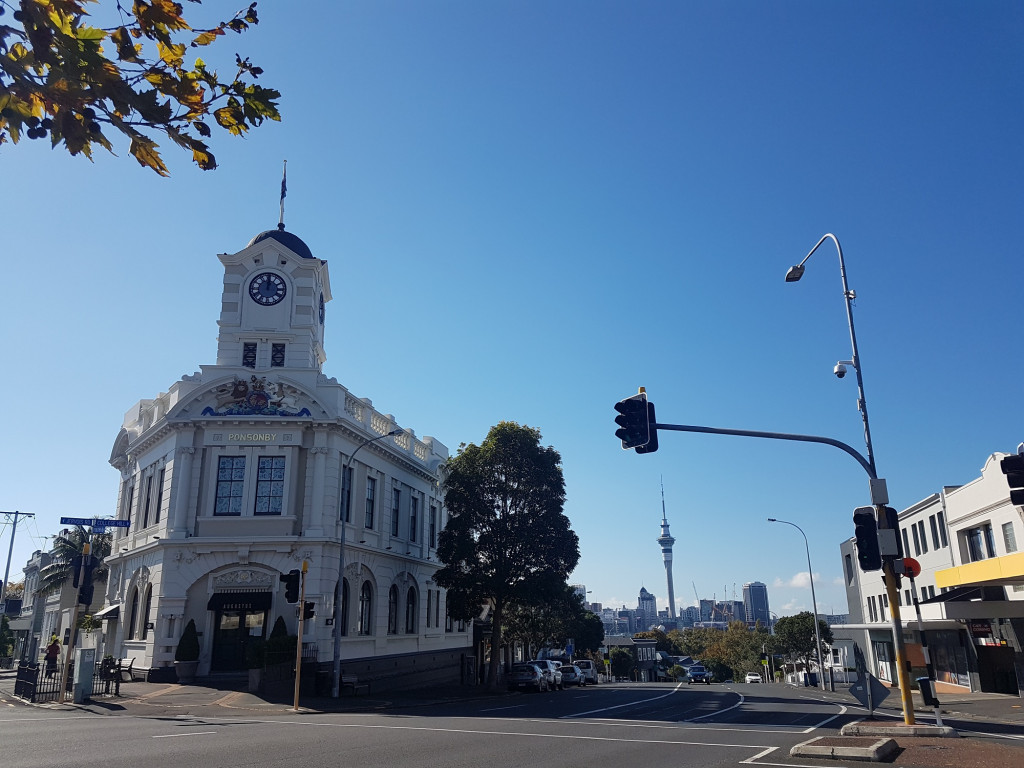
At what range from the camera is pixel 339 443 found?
34.4 meters

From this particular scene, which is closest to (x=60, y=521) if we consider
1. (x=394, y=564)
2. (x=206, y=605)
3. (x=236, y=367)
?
(x=206, y=605)

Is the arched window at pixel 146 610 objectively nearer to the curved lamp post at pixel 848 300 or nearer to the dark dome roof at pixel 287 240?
the dark dome roof at pixel 287 240

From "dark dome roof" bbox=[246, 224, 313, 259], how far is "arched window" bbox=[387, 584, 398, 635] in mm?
17240

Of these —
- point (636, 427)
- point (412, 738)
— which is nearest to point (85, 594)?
point (412, 738)

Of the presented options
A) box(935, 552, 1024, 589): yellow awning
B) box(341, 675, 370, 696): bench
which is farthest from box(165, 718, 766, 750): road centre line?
box(935, 552, 1024, 589): yellow awning

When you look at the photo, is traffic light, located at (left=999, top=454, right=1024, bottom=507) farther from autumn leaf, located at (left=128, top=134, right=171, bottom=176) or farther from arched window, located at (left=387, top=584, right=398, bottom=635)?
arched window, located at (left=387, top=584, right=398, bottom=635)

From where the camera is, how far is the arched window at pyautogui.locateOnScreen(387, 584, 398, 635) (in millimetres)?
38316

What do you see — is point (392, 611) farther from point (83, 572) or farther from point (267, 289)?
point (267, 289)

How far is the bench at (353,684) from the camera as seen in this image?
30.5 m

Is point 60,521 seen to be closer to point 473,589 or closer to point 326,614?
point 326,614

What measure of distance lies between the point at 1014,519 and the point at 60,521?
35.3 meters

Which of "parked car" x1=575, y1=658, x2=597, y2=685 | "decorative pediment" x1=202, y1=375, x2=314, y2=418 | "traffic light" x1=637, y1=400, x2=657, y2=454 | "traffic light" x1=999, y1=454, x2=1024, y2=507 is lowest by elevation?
"parked car" x1=575, y1=658, x2=597, y2=685

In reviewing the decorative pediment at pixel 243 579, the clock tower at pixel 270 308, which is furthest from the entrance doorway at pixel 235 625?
the clock tower at pixel 270 308

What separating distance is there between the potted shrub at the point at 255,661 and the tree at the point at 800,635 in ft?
227
